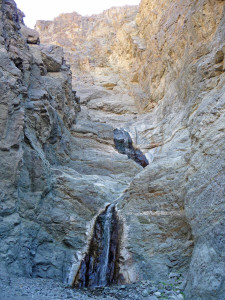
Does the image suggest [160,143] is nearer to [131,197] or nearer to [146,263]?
[131,197]

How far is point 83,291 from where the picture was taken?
38.7ft

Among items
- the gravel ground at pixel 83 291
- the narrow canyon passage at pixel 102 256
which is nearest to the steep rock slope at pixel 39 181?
the narrow canyon passage at pixel 102 256

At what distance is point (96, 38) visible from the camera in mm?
58812

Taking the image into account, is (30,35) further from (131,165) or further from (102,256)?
(102,256)

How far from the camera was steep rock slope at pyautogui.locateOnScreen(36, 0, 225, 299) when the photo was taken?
36.0 ft

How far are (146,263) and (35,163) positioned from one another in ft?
27.5

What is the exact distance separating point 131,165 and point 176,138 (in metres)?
4.54

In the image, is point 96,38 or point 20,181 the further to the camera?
point 96,38

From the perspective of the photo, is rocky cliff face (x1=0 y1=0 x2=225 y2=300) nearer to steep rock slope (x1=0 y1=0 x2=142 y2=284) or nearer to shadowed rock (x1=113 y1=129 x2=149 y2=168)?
steep rock slope (x1=0 y1=0 x2=142 y2=284)

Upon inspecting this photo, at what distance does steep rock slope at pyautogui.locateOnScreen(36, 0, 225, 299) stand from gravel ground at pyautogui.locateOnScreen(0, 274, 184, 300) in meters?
0.77

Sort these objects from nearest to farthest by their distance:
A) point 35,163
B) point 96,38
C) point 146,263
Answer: point 146,263
point 35,163
point 96,38

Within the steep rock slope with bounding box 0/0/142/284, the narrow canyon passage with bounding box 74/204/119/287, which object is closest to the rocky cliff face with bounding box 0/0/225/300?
the steep rock slope with bounding box 0/0/142/284

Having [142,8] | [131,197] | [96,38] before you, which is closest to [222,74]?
[131,197]

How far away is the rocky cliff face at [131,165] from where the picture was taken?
1213 centimetres
